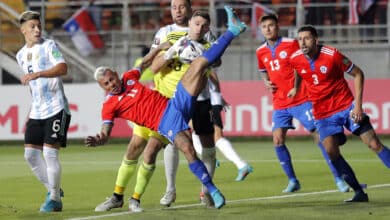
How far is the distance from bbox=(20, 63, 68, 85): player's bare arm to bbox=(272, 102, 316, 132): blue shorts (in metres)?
3.68

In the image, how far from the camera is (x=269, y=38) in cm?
1359

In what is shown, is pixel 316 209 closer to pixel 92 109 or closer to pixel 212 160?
pixel 212 160

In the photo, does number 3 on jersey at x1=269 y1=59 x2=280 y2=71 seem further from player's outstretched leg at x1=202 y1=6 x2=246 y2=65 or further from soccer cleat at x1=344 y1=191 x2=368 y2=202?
player's outstretched leg at x1=202 y1=6 x2=246 y2=65

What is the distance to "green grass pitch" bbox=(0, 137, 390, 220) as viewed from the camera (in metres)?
10.5

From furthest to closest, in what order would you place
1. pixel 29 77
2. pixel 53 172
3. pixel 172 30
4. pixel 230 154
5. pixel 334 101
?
pixel 230 154, pixel 334 101, pixel 172 30, pixel 53 172, pixel 29 77

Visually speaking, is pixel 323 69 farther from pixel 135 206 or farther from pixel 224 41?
pixel 135 206

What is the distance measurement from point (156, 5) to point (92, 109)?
15.4 feet

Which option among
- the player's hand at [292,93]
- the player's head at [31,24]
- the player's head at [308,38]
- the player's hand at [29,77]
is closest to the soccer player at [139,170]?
the player's hand at [29,77]

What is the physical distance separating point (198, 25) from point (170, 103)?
86cm

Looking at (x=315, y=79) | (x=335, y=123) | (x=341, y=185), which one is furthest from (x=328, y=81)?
(x=341, y=185)

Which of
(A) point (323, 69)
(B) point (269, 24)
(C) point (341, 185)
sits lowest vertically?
(C) point (341, 185)

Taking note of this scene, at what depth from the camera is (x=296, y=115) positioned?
45.0 feet

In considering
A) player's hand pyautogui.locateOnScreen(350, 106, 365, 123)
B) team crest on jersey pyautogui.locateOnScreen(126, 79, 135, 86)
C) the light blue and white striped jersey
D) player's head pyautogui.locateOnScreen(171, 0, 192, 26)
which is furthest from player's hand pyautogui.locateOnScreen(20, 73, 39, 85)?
player's hand pyautogui.locateOnScreen(350, 106, 365, 123)

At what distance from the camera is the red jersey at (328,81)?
11727 mm
